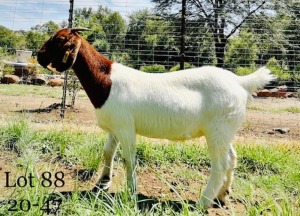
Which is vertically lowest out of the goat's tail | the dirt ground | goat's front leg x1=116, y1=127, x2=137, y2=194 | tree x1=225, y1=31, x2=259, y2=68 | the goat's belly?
the dirt ground

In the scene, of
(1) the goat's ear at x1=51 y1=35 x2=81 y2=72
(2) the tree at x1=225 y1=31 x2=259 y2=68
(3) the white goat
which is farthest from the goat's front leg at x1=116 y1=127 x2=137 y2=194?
(2) the tree at x1=225 y1=31 x2=259 y2=68

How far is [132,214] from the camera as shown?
2.65 m

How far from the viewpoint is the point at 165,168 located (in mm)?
4793

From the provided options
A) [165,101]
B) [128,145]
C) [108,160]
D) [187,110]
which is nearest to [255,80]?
[187,110]

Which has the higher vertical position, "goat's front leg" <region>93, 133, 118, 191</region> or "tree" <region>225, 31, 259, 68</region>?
"tree" <region>225, 31, 259, 68</region>

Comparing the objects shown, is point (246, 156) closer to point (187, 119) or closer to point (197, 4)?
point (187, 119)

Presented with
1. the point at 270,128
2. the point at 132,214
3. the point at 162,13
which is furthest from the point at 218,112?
the point at 162,13

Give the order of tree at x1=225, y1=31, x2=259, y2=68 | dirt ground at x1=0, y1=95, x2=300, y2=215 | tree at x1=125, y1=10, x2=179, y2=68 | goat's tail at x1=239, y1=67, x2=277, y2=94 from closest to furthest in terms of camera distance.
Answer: goat's tail at x1=239, y1=67, x2=277, y2=94
dirt ground at x1=0, y1=95, x2=300, y2=215
tree at x1=125, y1=10, x2=179, y2=68
tree at x1=225, y1=31, x2=259, y2=68

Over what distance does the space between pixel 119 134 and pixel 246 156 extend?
7.19 ft

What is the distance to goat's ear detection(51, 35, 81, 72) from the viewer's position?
12.1ft

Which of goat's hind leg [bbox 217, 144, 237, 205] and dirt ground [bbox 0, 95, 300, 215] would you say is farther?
dirt ground [bbox 0, 95, 300, 215]

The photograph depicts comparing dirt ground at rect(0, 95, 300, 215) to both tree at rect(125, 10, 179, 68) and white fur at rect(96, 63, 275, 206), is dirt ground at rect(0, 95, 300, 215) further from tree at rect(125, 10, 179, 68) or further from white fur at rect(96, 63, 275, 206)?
tree at rect(125, 10, 179, 68)

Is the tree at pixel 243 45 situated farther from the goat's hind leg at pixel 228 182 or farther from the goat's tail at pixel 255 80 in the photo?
the goat's hind leg at pixel 228 182

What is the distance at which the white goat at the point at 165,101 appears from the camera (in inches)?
142
